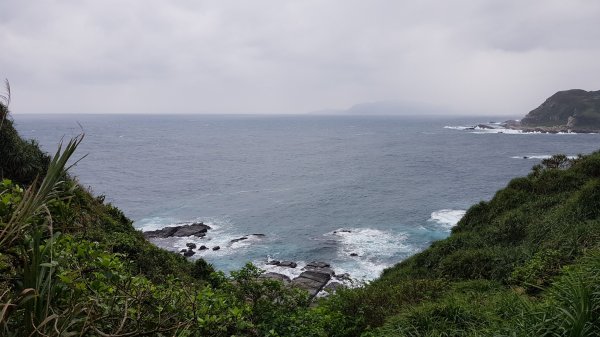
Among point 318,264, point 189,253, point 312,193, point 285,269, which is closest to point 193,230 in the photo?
point 189,253

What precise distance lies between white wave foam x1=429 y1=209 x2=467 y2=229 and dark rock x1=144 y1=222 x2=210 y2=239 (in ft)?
89.4

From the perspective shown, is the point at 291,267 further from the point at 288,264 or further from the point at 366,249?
the point at 366,249

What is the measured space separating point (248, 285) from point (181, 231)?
123ft

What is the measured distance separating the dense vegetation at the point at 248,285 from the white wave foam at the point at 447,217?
20185mm

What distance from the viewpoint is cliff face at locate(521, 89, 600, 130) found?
144 metres

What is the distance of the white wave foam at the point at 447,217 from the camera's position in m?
42.8

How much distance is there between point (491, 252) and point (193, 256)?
1091 inches

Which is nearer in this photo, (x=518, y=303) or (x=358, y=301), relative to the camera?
(x=518, y=303)

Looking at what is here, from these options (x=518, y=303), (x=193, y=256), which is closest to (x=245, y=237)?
(x=193, y=256)

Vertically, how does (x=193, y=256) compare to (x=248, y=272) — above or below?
below

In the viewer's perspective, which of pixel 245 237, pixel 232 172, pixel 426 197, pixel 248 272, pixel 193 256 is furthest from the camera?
pixel 232 172

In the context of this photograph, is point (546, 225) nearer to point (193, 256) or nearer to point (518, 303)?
point (518, 303)

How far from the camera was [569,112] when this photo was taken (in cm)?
15375

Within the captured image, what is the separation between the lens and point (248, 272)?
8.45m
